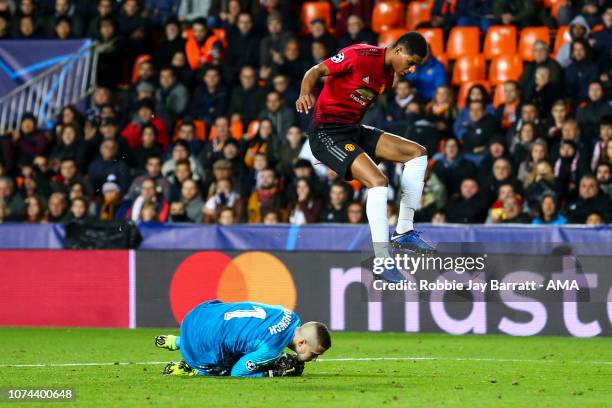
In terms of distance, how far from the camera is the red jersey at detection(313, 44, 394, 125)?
11.3 meters

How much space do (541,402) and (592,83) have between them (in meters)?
9.17

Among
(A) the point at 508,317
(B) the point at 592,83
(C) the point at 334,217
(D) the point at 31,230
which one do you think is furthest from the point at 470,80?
(D) the point at 31,230

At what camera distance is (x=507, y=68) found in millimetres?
20203

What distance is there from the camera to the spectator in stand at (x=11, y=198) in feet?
63.6

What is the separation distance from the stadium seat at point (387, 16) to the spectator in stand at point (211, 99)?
2.80 metres

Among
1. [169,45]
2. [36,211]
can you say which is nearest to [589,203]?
[36,211]

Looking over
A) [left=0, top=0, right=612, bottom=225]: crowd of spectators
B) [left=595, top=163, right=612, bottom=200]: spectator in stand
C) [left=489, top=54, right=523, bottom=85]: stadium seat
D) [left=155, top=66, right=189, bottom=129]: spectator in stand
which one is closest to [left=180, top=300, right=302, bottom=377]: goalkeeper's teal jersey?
[left=0, top=0, right=612, bottom=225]: crowd of spectators

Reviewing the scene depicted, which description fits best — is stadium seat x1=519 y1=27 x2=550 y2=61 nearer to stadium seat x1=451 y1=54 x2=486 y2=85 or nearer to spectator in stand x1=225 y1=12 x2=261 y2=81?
stadium seat x1=451 y1=54 x2=486 y2=85

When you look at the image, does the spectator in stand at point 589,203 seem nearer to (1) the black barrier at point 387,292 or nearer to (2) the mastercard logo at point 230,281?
(1) the black barrier at point 387,292

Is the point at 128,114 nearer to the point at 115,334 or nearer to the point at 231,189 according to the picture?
the point at 231,189

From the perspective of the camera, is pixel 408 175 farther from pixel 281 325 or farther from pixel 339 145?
pixel 281 325

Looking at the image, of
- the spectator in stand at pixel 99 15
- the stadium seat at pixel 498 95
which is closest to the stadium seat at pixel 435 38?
the stadium seat at pixel 498 95

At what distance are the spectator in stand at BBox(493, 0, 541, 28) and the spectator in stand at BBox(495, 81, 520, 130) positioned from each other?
2.11 metres

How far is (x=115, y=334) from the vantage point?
54.0 feet
